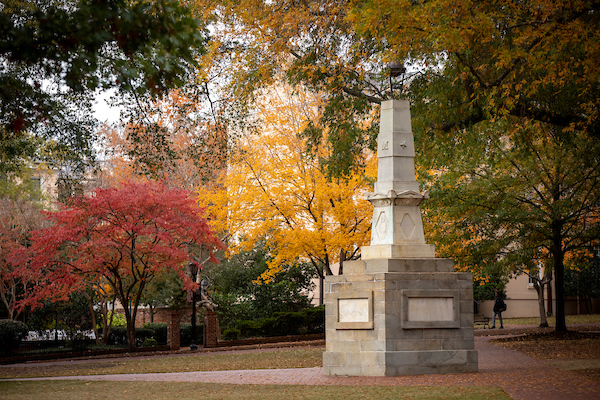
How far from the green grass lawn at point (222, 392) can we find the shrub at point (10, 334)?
10144 mm

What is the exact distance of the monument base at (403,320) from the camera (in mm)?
12383

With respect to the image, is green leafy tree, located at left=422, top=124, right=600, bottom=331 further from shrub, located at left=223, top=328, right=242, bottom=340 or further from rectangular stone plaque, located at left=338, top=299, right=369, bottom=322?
shrub, located at left=223, top=328, right=242, bottom=340

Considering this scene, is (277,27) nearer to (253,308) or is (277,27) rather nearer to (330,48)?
(330,48)

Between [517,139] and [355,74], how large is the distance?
4275 mm

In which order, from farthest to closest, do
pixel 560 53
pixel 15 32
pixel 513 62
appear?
1. pixel 560 53
2. pixel 513 62
3. pixel 15 32

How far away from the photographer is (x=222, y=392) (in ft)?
36.4

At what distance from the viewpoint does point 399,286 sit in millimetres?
12469

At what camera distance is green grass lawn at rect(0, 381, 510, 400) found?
9.95 m

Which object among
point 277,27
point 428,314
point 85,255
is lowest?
point 428,314

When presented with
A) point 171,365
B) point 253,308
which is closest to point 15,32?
point 171,365

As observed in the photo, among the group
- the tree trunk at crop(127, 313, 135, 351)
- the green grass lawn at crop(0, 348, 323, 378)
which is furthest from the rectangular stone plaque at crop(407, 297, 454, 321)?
the tree trunk at crop(127, 313, 135, 351)

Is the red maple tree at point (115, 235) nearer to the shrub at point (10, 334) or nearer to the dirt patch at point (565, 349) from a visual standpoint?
the shrub at point (10, 334)

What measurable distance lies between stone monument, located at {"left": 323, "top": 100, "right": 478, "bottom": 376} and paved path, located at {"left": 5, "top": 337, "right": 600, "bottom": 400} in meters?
0.35

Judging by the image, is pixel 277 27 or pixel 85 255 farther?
pixel 85 255
